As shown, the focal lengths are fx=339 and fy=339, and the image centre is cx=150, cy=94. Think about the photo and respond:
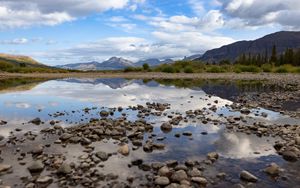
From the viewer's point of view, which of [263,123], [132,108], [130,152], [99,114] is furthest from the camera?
[132,108]

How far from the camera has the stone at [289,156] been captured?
11.2 m

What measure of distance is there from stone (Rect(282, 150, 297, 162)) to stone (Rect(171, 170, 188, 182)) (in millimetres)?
3958

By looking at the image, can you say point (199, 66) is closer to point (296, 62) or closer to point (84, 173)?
point (296, 62)

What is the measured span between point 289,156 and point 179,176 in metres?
4.36

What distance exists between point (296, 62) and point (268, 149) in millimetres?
113316

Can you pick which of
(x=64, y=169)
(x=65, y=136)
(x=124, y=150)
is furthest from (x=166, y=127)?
(x=64, y=169)

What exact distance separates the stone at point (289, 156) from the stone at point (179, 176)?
3.96 metres

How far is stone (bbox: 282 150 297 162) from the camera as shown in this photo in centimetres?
1116

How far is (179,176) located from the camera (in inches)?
368

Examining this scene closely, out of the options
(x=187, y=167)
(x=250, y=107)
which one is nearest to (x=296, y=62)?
(x=250, y=107)

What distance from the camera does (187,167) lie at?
10.3 m

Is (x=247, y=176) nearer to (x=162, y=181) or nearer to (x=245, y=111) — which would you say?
(x=162, y=181)

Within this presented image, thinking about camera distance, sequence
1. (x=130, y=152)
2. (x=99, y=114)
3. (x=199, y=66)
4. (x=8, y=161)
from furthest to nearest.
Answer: (x=199, y=66), (x=99, y=114), (x=130, y=152), (x=8, y=161)

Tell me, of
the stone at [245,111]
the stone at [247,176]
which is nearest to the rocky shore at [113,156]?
the stone at [247,176]
